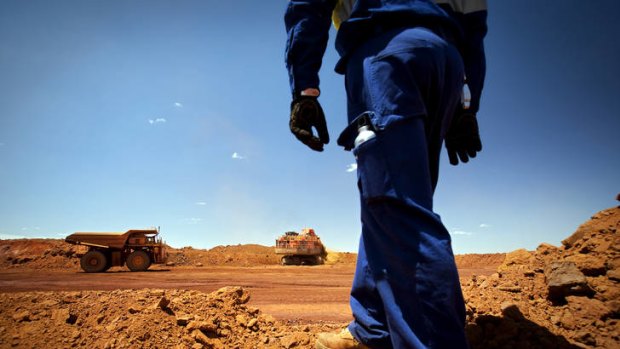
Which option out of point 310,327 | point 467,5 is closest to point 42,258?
point 310,327

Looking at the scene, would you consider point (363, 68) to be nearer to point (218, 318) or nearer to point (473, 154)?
point (473, 154)

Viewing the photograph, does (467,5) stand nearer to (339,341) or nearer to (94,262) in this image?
(339,341)

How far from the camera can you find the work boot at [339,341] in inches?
59.0

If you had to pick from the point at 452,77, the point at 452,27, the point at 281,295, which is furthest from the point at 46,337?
the point at 281,295

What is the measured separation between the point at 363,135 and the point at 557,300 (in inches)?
78.5

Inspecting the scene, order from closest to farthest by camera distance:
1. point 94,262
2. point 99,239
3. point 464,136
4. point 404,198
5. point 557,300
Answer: point 404,198, point 464,136, point 557,300, point 94,262, point 99,239

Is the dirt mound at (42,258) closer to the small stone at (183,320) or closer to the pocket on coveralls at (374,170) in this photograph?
the small stone at (183,320)

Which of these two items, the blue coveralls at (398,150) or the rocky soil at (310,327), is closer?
the blue coveralls at (398,150)

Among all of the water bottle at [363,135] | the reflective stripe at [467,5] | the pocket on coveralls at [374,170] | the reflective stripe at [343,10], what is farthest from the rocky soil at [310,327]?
the reflective stripe at [343,10]

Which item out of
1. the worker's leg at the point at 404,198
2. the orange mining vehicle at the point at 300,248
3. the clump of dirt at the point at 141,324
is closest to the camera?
the worker's leg at the point at 404,198

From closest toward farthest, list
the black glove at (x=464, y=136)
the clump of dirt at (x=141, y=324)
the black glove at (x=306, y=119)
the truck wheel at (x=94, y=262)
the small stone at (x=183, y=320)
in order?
the black glove at (x=306, y=119) → the black glove at (x=464, y=136) → the clump of dirt at (x=141, y=324) → the small stone at (x=183, y=320) → the truck wheel at (x=94, y=262)

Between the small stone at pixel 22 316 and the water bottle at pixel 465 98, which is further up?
the water bottle at pixel 465 98

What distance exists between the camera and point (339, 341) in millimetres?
1558

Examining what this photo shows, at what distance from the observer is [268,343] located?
2.21 metres
